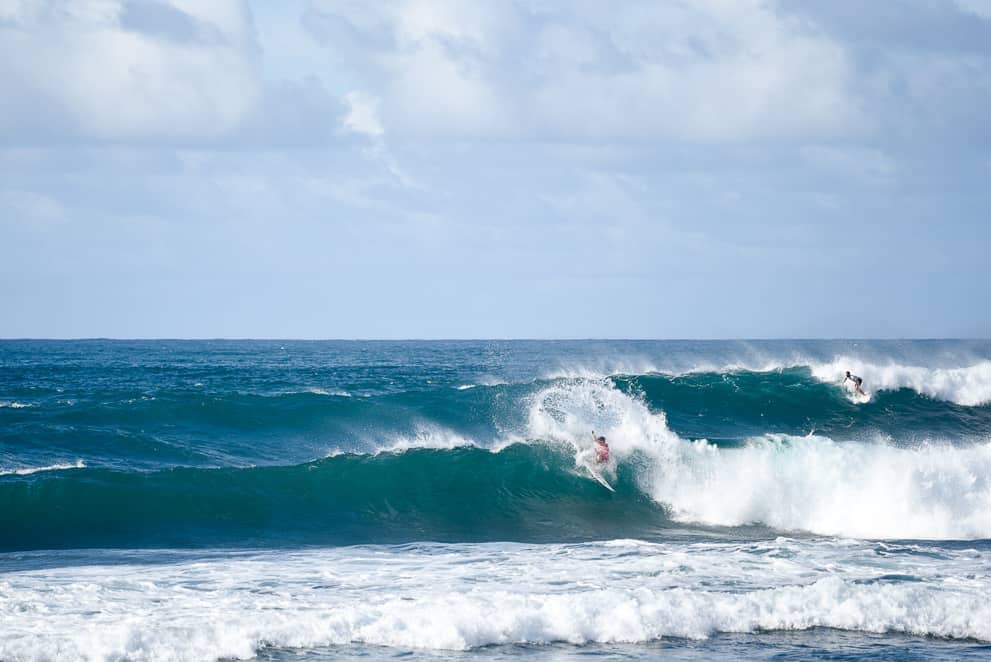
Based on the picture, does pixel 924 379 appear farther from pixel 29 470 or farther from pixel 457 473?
pixel 29 470

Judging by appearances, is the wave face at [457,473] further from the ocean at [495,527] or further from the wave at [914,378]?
the wave at [914,378]

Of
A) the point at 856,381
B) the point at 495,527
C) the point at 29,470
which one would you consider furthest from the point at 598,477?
the point at 856,381

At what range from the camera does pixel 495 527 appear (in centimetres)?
1808

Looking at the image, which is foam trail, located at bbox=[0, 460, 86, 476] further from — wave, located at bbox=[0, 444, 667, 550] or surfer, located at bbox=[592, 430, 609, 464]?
surfer, located at bbox=[592, 430, 609, 464]

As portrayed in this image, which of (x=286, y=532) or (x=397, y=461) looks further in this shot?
(x=397, y=461)

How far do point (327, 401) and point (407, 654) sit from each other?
72.1 ft

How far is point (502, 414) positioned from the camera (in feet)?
99.7

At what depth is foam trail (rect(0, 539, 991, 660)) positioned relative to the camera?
10.4 metres

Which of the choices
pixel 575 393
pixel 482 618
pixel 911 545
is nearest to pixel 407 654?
pixel 482 618

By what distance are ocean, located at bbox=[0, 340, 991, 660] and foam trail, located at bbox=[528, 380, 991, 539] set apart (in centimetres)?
6

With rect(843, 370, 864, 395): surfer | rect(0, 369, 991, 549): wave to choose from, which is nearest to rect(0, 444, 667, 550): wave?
rect(0, 369, 991, 549): wave

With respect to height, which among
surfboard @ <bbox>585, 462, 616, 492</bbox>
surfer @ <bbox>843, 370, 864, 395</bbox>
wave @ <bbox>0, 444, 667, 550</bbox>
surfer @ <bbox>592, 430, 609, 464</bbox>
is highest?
surfer @ <bbox>843, 370, 864, 395</bbox>

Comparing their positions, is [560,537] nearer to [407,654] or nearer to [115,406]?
[407,654]

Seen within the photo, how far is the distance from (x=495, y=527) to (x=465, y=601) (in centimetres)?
663
